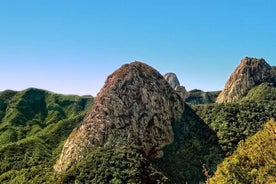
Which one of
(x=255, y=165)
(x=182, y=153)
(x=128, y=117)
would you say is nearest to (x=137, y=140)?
(x=128, y=117)

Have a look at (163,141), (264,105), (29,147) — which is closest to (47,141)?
(29,147)

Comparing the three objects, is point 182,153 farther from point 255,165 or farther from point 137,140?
point 255,165

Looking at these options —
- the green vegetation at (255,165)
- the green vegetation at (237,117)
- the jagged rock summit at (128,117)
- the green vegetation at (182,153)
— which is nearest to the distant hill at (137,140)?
the jagged rock summit at (128,117)

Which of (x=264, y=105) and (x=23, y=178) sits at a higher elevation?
(x=264, y=105)

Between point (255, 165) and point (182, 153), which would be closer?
point (255, 165)

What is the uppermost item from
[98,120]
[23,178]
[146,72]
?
[146,72]

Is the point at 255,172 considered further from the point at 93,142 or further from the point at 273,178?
the point at 93,142

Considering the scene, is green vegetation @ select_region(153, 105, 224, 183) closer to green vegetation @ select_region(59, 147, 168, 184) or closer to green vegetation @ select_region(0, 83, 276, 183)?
green vegetation @ select_region(0, 83, 276, 183)

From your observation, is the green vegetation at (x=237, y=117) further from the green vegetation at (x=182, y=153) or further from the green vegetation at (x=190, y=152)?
the green vegetation at (x=190, y=152)

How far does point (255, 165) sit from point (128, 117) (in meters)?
70.5

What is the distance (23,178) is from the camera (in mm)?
116625

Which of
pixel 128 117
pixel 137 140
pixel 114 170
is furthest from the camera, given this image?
pixel 128 117

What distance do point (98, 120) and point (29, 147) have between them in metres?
34.7

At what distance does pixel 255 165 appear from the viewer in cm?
6431
